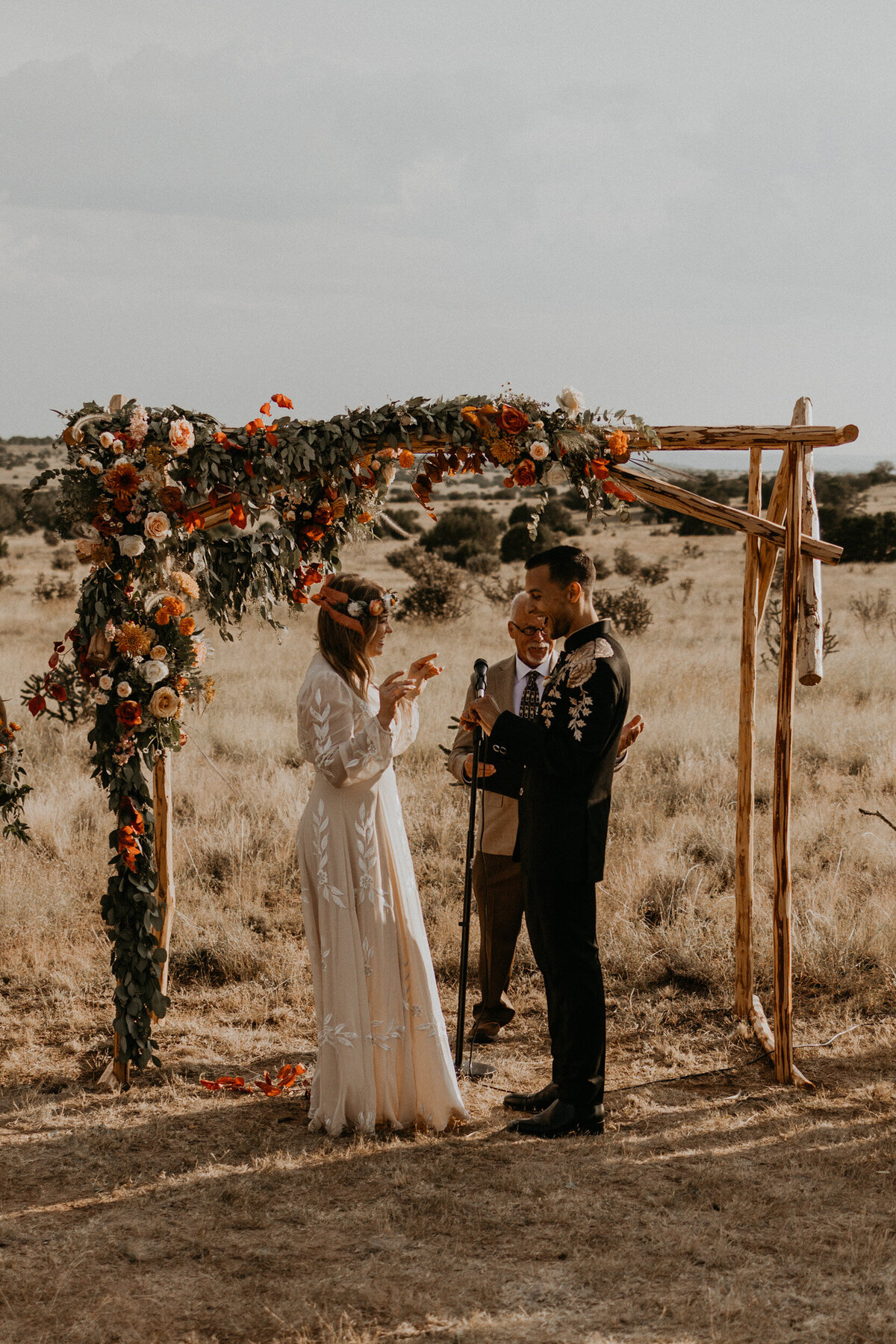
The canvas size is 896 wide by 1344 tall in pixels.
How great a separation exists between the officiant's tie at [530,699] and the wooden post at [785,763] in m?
1.16

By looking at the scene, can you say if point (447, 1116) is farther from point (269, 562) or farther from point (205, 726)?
point (205, 726)

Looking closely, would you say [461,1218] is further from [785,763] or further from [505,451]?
[505,451]

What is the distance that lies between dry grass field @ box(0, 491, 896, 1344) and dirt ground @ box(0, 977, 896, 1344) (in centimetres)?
1

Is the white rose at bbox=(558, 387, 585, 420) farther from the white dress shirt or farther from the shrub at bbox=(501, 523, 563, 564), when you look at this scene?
the shrub at bbox=(501, 523, 563, 564)

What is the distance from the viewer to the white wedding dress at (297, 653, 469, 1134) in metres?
4.53

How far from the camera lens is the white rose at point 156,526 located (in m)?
4.87

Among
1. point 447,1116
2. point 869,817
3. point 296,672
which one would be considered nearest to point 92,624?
point 447,1116

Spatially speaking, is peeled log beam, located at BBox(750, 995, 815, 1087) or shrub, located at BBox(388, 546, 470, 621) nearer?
peeled log beam, located at BBox(750, 995, 815, 1087)

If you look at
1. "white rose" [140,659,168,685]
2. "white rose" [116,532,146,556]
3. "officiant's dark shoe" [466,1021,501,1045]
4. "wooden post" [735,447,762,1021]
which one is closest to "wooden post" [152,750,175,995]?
"white rose" [140,659,168,685]

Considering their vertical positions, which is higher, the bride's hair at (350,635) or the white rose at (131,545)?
the white rose at (131,545)

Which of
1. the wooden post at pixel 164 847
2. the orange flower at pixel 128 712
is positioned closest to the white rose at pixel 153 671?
the orange flower at pixel 128 712

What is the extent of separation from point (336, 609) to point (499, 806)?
1.66 metres

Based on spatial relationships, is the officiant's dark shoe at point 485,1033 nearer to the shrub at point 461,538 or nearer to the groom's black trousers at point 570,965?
the groom's black trousers at point 570,965

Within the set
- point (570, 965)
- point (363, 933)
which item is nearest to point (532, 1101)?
point (570, 965)
